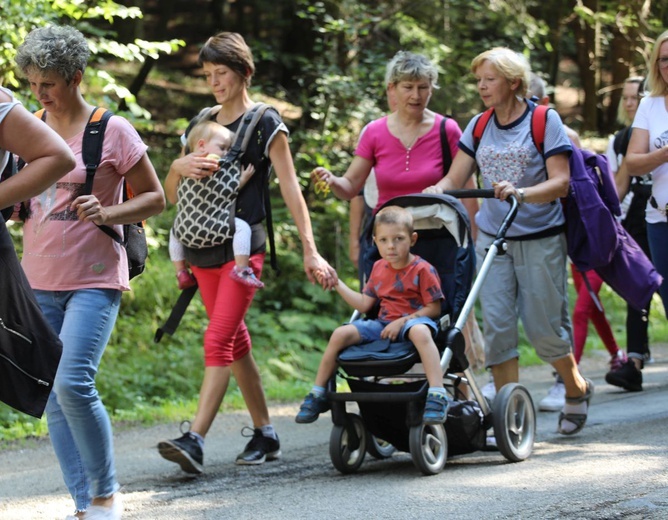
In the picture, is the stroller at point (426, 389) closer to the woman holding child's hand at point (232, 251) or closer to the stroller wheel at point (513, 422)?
the stroller wheel at point (513, 422)

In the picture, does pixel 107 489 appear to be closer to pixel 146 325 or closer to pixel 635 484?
pixel 635 484

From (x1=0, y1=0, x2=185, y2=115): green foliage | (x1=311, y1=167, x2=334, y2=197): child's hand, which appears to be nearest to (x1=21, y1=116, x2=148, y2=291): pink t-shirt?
(x1=311, y1=167, x2=334, y2=197): child's hand

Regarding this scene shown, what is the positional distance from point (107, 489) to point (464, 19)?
1195cm

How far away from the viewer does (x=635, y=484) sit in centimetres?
508

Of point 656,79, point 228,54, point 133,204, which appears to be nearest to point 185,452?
point 133,204

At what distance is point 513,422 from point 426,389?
2.51 feet

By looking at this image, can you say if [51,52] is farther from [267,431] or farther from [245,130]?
[267,431]

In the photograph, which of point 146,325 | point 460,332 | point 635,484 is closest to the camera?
point 635,484

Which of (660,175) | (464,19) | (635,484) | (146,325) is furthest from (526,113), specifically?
(464,19)

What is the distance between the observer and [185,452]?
570cm

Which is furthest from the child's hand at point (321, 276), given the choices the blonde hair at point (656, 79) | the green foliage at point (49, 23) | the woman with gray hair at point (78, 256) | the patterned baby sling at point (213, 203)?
the green foliage at point (49, 23)

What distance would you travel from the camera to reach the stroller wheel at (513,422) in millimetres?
5879

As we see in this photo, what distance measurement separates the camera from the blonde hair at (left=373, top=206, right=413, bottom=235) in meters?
5.94

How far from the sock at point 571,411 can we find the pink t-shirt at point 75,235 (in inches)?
129
